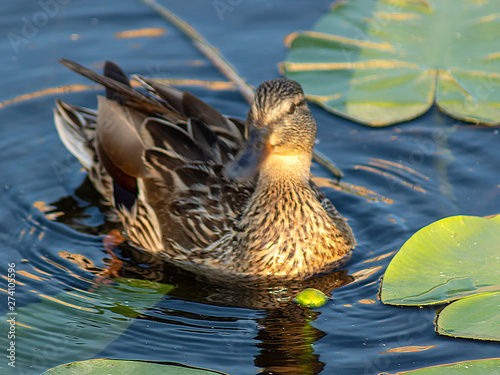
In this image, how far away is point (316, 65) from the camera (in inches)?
332

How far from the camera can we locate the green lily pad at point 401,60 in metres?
7.77

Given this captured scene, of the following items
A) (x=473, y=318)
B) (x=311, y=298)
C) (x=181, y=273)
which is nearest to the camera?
(x=473, y=318)

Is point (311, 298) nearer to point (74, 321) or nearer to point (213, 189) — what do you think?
point (213, 189)

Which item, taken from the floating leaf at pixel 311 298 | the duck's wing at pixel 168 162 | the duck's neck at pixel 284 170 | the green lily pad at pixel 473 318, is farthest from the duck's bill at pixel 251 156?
the green lily pad at pixel 473 318

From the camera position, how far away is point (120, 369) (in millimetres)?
4801

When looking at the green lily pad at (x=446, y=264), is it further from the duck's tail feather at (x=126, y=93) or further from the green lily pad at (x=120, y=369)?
the duck's tail feather at (x=126, y=93)

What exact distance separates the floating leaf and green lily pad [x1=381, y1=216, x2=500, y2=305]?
21.0 inches

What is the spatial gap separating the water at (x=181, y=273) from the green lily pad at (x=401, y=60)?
31 cm

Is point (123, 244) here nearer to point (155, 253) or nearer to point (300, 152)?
point (155, 253)

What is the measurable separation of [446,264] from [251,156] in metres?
1.68

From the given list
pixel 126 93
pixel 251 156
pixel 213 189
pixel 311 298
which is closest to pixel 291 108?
pixel 251 156

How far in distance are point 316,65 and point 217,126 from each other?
215cm

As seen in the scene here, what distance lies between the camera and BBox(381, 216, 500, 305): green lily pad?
538cm

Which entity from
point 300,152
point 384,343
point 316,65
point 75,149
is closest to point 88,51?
point 75,149
